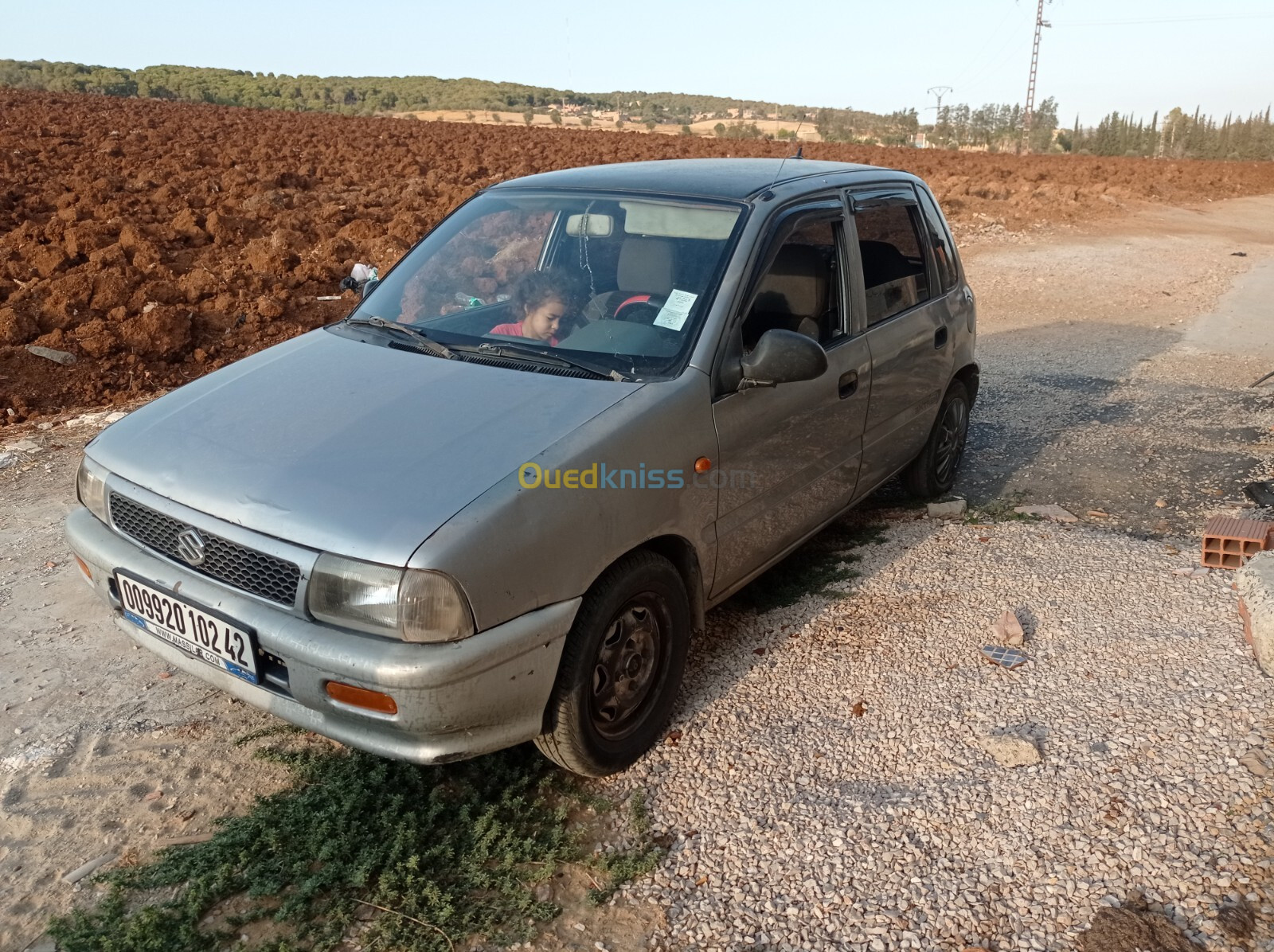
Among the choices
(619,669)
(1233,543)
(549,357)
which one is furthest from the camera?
(1233,543)

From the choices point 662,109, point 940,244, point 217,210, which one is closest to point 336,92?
point 662,109

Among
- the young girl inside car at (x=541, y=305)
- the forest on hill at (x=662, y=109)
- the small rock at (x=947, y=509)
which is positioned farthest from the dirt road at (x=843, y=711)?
the forest on hill at (x=662, y=109)

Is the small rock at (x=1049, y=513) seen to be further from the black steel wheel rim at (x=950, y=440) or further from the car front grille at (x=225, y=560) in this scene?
the car front grille at (x=225, y=560)

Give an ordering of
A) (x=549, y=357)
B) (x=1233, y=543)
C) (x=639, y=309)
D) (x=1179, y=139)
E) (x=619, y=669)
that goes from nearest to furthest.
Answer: (x=619, y=669) → (x=549, y=357) → (x=639, y=309) → (x=1233, y=543) → (x=1179, y=139)

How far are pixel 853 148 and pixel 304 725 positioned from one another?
4270cm

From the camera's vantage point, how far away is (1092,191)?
26.2 m

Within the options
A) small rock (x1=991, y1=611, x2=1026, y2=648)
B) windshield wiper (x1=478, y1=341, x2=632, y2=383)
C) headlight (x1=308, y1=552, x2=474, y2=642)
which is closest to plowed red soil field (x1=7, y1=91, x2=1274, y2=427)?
windshield wiper (x1=478, y1=341, x2=632, y2=383)

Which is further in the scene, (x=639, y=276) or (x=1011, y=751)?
(x=639, y=276)

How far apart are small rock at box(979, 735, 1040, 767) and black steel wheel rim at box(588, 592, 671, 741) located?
1141 millimetres

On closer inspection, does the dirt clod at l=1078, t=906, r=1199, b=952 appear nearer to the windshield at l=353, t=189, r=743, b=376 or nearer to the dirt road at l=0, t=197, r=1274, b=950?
the dirt road at l=0, t=197, r=1274, b=950

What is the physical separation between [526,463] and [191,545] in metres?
1.01

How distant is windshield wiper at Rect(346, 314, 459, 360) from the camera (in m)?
3.47

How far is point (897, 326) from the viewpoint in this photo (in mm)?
4480

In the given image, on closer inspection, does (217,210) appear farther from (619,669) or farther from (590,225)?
(619,669)
